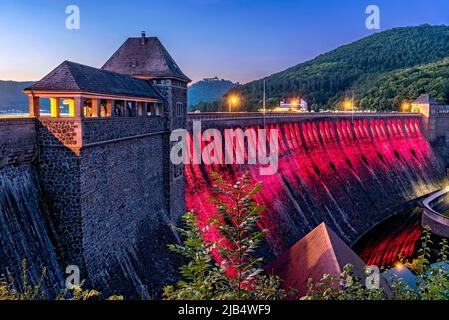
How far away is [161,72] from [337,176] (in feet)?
96.4

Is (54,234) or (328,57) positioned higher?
(328,57)

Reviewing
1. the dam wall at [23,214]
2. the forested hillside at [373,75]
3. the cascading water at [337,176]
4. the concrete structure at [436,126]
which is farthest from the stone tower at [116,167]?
the forested hillside at [373,75]

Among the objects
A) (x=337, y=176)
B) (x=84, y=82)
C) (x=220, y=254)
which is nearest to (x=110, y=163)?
(x=84, y=82)

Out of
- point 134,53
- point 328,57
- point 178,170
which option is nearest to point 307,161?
point 178,170

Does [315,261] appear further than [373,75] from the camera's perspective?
No

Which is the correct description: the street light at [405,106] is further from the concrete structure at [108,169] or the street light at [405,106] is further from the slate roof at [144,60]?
the slate roof at [144,60]

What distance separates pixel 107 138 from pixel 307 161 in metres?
31.3

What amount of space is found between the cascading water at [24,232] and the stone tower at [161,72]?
402 inches

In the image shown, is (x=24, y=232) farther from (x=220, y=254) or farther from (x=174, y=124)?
(x=174, y=124)

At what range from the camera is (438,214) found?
142ft

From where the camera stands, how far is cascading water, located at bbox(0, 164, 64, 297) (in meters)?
13.6
